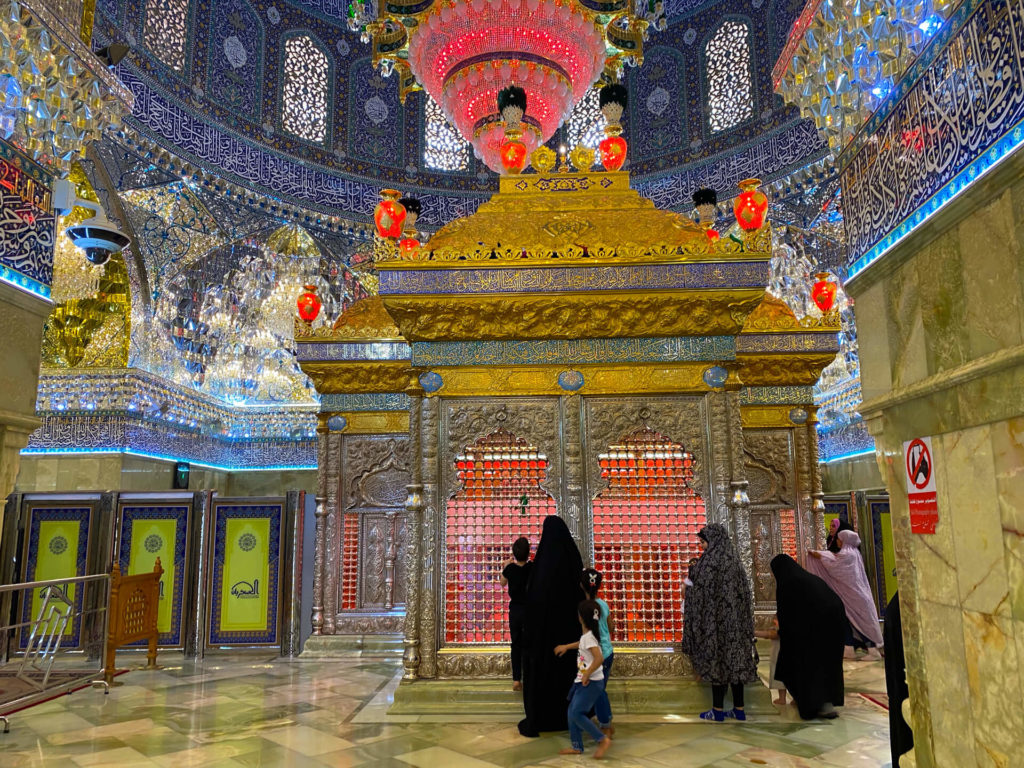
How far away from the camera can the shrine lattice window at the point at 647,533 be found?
4.55 m

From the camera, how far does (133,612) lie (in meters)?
6.27

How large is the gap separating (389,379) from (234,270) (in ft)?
14.9

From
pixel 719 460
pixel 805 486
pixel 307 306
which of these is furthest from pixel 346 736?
pixel 805 486

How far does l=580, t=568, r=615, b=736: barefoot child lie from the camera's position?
376cm

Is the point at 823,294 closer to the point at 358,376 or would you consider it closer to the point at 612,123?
the point at 612,123

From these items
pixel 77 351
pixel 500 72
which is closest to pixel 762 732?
pixel 500 72

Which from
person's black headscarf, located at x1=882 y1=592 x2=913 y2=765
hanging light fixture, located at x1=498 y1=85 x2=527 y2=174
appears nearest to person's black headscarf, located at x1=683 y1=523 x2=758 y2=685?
person's black headscarf, located at x1=882 y1=592 x2=913 y2=765

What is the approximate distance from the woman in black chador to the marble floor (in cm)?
12

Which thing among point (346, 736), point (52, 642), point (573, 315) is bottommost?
point (346, 736)

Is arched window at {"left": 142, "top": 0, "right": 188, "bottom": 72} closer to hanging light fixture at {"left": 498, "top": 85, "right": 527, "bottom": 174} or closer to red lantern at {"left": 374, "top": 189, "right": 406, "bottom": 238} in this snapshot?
hanging light fixture at {"left": 498, "top": 85, "right": 527, "bottom": 174}

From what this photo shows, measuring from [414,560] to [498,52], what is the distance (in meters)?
4.09

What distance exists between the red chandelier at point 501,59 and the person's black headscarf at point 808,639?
3.74 metres

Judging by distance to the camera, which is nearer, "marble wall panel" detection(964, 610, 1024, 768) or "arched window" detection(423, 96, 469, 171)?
"marble wall panel" detection(964, 610, 1024, 768)

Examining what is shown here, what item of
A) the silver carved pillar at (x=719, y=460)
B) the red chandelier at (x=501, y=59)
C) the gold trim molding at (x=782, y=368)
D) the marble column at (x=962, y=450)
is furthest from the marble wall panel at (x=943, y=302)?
the gold trim molding at (x=782, y=368)
